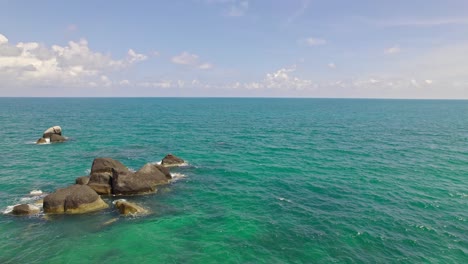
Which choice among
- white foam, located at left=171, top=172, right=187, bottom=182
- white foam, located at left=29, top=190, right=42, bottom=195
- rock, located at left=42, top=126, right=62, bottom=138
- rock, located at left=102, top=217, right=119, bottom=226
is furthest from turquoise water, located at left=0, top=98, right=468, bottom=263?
rock, located at left=42, top=126, right=62, bottom=138

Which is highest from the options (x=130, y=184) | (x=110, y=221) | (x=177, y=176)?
(x=130, y=184)

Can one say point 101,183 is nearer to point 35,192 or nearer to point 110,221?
point 35,192

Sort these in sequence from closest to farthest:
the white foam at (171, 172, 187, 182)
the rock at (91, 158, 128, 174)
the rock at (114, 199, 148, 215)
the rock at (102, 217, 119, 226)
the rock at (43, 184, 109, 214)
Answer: the rock at (102, 217, 119, 226)
the rock at (114, 199, 148, 215)
the rock at (43, 184, 109, 214)
the rock at (91, 158, 128, 174)
the white foam at (171, 172, 187, 182)

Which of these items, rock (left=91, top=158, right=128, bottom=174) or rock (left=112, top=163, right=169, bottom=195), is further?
rock (left=91, top=158, right=128, bottom=174)

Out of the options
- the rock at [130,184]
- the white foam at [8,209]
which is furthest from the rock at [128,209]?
the white foam at [8,209]

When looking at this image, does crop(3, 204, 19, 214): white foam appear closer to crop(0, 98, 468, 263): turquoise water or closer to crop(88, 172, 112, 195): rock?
crop(0, 98, 468, 263): turquoise water

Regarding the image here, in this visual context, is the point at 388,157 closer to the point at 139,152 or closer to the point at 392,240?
the point at 392,240

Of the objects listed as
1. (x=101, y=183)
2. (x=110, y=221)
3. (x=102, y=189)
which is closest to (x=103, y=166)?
(x=101, y=183)

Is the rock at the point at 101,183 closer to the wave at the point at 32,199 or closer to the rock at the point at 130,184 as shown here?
the rock at the point at 130,184
